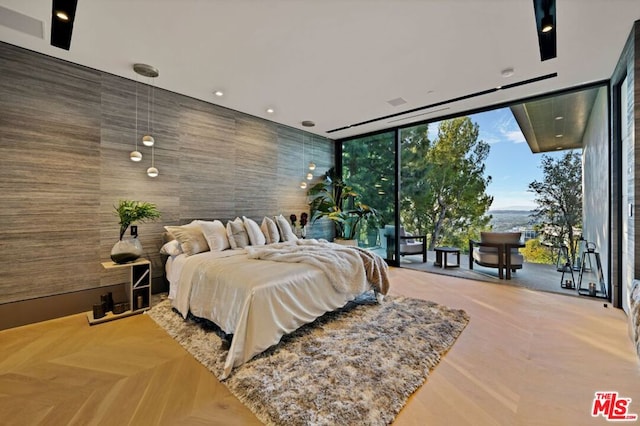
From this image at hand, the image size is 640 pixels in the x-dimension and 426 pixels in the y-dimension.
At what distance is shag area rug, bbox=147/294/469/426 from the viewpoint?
1.67 m

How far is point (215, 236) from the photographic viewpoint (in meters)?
3.66

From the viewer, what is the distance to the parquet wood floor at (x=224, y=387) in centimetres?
166

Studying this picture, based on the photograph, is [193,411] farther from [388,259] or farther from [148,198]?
[388,259]

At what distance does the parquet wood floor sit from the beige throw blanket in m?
1.13

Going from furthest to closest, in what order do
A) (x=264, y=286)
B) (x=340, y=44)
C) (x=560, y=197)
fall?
1. (x=560, y=197)
2. (x=340, y=44)
3. (x=264, y=286)

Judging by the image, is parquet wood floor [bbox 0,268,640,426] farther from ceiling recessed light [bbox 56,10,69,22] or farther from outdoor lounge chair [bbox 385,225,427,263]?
ceiling recessed light [bbox 56,10,69,22]

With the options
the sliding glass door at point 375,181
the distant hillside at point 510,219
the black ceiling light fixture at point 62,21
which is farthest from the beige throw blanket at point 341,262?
the distant hillside at point 510,219

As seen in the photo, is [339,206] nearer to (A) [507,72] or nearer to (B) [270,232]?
(B) [270,232]

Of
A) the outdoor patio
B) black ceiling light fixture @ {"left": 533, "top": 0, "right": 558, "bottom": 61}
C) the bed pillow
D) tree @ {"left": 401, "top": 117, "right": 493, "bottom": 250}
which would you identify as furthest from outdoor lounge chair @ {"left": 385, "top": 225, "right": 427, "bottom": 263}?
black ceiling light fixture @ {"left": 533, "top": 0, "right": 558, "bottom": 61}

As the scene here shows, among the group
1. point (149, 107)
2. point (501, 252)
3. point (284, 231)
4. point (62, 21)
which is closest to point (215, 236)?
point (284, 231)

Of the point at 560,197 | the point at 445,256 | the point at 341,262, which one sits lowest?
the point at 445,256

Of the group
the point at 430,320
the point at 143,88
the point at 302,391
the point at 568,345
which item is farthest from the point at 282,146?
the point at 568,345

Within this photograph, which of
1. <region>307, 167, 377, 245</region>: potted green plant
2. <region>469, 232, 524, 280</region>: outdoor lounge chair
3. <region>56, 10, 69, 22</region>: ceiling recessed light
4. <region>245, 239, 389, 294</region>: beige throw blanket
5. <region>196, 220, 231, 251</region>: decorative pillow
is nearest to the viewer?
<region>56, 10, 69, 22</region>: ceiling recessed light

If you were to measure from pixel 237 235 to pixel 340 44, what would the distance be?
2.71 m
